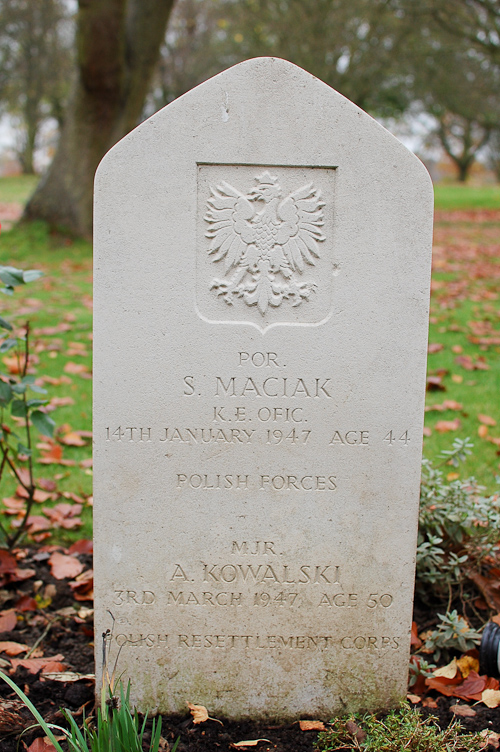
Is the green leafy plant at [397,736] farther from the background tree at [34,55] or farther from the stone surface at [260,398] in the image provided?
the background tree at [34,55]

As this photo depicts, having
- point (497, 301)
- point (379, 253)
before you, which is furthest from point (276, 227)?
point (497, 301)

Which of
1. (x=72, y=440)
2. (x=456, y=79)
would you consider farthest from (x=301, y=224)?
(x=456, y=79)

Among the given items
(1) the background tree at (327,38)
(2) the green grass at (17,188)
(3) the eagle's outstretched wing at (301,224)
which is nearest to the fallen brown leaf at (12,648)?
(3) the eagle's outstretched wing at (301,224)

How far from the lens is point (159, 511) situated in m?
2.41

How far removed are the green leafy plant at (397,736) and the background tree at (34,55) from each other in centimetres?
2704

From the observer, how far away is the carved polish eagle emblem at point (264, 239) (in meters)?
2.30

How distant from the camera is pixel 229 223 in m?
2.30

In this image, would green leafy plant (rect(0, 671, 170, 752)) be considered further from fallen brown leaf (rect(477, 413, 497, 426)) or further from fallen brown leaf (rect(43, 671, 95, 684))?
fallen brown leaf (rect(477, 413, 497, 426))

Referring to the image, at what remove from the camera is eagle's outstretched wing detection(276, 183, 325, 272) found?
230 centimetres

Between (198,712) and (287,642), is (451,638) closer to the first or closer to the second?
(287,642)

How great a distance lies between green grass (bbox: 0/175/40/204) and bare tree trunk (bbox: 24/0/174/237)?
11.9 meters

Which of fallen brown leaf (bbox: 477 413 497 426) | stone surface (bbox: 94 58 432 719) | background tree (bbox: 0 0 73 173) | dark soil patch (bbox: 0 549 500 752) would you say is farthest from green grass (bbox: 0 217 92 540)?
background tree (bbox: 0 0 73 173)

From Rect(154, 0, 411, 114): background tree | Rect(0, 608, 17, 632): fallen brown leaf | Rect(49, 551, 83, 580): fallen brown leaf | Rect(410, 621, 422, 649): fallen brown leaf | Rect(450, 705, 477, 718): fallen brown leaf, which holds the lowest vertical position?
Rect(450, 705, 477, 718): fallen brown leaf

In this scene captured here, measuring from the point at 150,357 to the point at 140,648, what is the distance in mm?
1104
